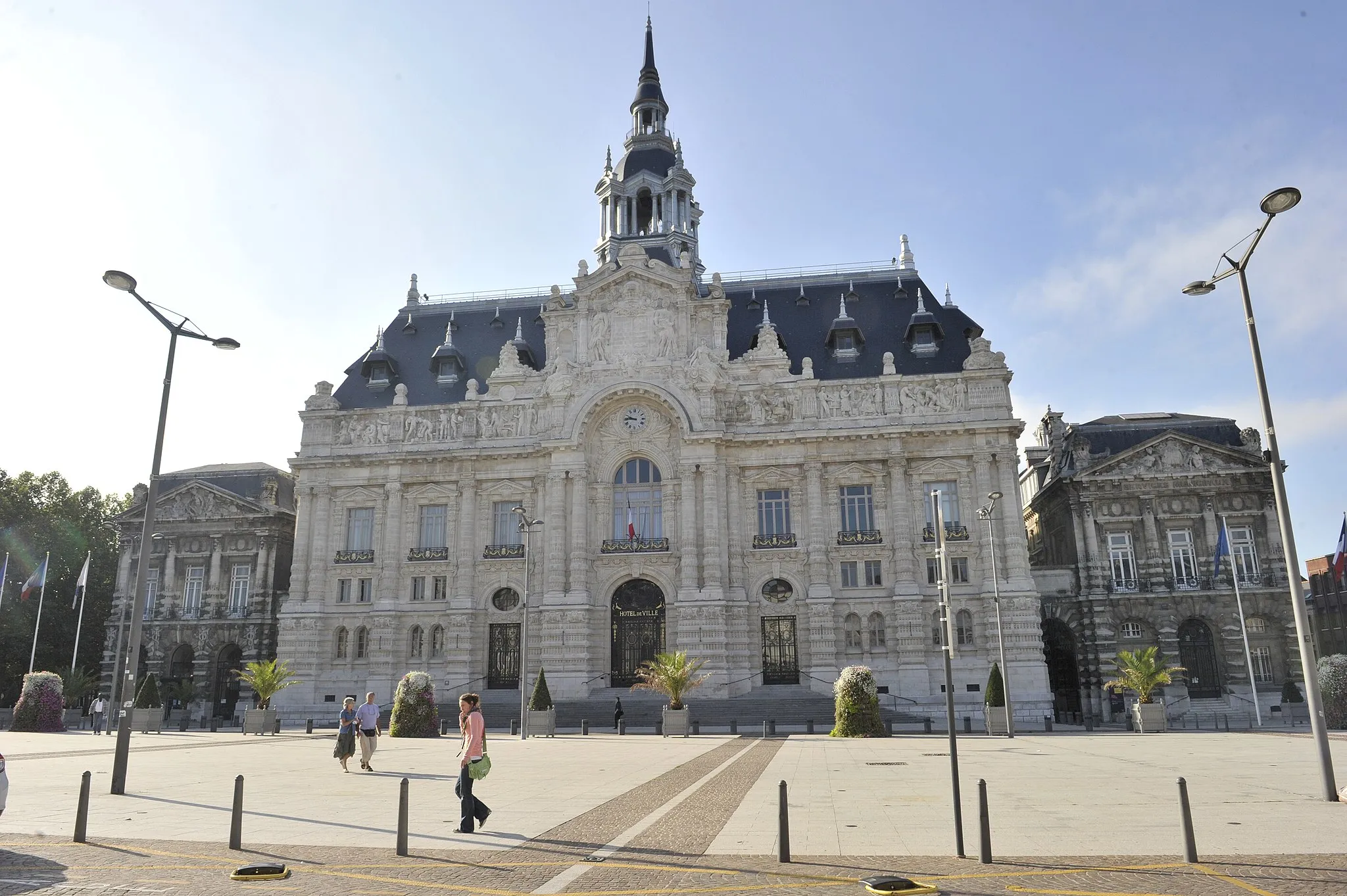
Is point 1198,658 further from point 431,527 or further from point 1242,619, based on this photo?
point 431,527

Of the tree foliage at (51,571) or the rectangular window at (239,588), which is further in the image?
the tree foliage at (51,571)

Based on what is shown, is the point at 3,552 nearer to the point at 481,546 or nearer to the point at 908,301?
the point at 481,546

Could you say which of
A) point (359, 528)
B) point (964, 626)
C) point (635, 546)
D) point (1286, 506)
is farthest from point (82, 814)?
point (359, 528)

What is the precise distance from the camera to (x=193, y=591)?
2216 inches

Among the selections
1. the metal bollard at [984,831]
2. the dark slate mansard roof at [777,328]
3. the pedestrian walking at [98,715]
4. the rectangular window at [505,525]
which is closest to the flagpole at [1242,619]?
the dark slate mansard roof at [777,328]

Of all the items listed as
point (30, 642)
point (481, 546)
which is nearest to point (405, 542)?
point (481, 546)

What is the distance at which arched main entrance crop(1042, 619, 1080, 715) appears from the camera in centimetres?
5100

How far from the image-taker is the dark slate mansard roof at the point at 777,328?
51281mm

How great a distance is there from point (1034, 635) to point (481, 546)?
28.1 meters

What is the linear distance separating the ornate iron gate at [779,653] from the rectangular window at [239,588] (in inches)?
1215

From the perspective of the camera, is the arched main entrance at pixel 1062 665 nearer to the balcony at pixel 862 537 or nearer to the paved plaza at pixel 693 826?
the balcony at pixel 862 537

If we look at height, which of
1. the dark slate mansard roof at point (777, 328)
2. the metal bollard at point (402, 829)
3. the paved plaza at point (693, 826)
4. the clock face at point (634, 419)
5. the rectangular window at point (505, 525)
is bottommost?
the paved plaza at point (693, 826)

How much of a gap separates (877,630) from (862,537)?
4.63 meters

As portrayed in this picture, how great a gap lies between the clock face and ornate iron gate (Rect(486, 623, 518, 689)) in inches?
470
